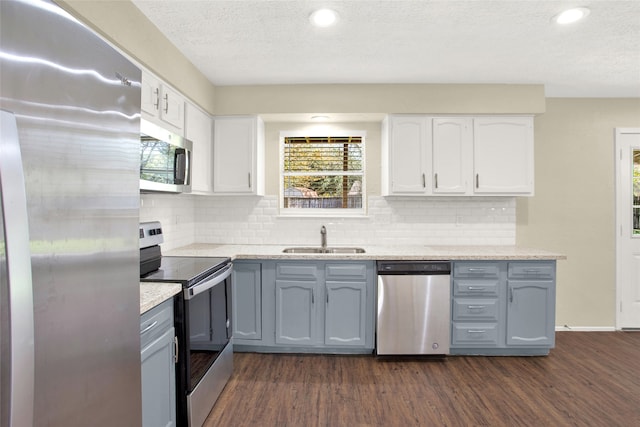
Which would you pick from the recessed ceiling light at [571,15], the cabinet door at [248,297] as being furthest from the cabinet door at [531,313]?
the cabinet door at [248,297]

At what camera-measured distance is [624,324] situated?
3.54 meters

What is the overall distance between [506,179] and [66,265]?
3367mm

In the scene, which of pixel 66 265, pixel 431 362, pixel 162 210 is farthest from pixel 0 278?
pixel 431 362

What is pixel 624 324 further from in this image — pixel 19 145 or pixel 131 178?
pixel 19 145

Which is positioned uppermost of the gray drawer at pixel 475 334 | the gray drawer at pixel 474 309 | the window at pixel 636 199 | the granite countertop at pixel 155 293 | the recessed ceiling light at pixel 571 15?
the recessed ceiling light at pixel 571 15

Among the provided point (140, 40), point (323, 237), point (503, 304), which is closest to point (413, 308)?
point (503, 304)

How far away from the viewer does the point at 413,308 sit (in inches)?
112

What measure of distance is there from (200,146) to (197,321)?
1.68 metres

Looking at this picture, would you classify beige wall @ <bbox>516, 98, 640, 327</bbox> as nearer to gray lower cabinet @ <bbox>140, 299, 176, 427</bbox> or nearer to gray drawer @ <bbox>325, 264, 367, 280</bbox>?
gray drawer @ <bbox>325, 264, 367, 280</bbox>

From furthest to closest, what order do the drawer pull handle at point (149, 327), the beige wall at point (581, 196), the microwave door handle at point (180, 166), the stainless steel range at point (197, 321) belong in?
the beige wall at point (581, 196)
the microwave door handle at point (180, 166)
the stainless steel range at point (197, 321)
the drawer pull handle at point (149, 327)

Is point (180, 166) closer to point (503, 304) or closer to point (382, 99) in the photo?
point (382, 99)

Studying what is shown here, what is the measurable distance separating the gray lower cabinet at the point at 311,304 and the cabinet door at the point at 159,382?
1238 mm

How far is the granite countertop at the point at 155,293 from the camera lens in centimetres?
142

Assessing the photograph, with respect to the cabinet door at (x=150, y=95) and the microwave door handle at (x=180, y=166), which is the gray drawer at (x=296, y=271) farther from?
the cabinet door at (x=150, y=95)
